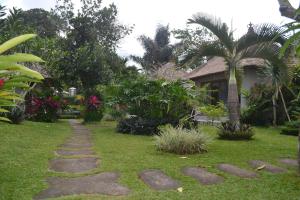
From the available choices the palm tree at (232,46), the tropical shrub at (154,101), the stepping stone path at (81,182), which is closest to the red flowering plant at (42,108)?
the tropical shrub at (154,101)

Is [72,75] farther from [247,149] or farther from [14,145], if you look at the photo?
[247,149]

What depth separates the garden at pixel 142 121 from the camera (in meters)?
4.92

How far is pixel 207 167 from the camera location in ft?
21.0

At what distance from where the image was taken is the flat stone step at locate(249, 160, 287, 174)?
6422mm

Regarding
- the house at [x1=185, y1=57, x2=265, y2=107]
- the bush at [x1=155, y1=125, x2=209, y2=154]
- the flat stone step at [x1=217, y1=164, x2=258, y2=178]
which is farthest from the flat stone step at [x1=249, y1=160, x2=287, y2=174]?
the house at [x1=185, y1=57, x2=265, y2=107]

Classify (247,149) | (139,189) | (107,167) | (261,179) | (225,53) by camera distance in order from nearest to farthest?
(139,189) < (261,179) < (107,167) < (247,149) < (225,53)

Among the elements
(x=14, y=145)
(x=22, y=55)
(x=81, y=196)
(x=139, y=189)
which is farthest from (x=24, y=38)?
(x=14, y=145)

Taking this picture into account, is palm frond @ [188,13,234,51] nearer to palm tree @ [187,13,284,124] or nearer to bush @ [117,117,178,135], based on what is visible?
palm tree @ [187,13,284,124]

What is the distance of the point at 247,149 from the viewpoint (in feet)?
28.9

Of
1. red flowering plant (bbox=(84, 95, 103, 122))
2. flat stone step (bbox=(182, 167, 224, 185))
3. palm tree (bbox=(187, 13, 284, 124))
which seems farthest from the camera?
red flowering plant (bbox=(84, 95, 103, 122))

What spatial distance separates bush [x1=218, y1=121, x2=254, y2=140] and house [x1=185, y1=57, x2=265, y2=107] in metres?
4.09

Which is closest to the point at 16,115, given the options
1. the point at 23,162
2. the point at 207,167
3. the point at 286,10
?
the point at 23,162

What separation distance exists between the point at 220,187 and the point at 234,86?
6.10 meters

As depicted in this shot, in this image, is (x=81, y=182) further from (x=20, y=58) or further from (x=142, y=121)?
Answer: (x=142, y=121)
